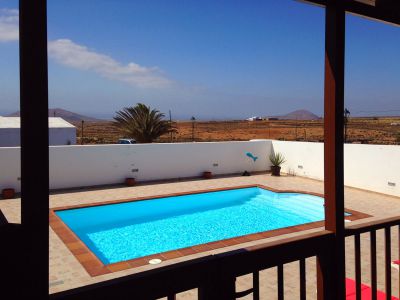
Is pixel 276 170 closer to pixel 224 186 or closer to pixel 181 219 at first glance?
pixel 224 186

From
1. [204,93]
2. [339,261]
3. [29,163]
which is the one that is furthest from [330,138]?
[204,93]

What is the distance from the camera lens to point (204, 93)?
55.8 meters

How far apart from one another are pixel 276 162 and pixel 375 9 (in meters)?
10.7

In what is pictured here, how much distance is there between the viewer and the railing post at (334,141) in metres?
2.00

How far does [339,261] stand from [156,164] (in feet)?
32.1

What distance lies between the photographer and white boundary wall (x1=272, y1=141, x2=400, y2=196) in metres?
9.35

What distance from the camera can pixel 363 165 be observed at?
10.1m

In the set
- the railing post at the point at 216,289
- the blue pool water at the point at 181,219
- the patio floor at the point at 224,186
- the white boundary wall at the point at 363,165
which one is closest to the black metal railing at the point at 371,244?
the railing post at the point at 216,289

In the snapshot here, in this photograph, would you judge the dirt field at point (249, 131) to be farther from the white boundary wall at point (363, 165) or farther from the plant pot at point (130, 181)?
the plant pot at point (130, 181)

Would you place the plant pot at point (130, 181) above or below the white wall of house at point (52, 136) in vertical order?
below

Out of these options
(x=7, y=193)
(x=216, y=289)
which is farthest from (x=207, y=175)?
(x=216, y=289)

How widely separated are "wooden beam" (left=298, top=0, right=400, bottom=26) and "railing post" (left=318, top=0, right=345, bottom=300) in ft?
0.36

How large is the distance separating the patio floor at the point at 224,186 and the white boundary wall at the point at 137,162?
1.96ft

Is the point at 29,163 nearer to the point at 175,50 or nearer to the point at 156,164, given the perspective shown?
the point at 156,164
